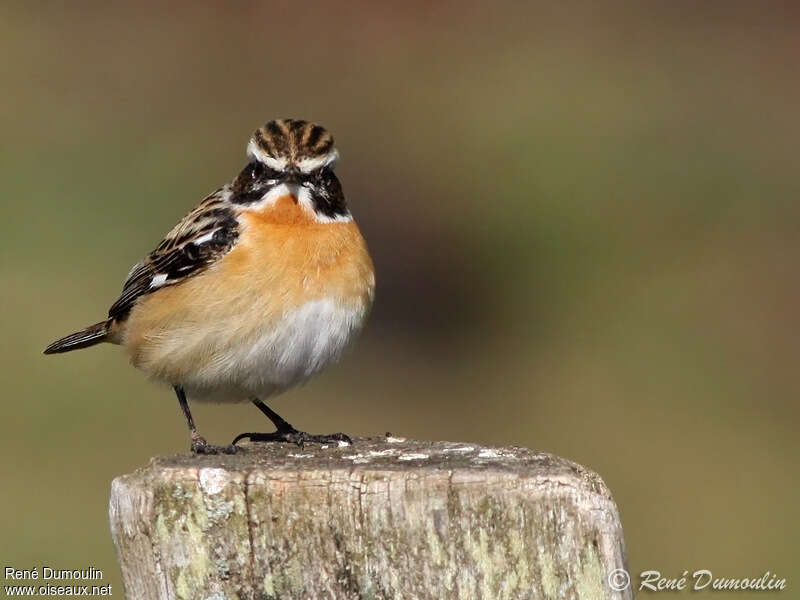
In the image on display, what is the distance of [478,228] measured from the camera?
2042 cm

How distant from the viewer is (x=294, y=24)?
26.0 metres

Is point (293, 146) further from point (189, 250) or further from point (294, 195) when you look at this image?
point (189, 250)

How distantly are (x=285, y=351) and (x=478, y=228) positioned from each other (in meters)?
11.7

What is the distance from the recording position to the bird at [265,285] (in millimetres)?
8891

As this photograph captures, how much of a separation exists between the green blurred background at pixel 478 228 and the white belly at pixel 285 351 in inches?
156

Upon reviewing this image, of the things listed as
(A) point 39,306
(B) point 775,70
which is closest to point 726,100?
(B) point 775,70

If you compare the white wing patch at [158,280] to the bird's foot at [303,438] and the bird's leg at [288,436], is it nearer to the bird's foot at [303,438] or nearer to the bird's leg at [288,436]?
the bird's leg at [288,436]

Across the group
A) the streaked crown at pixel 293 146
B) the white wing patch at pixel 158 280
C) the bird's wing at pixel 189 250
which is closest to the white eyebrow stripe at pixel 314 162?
the streaked crown at pixel 293 146

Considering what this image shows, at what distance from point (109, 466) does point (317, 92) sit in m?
9.90

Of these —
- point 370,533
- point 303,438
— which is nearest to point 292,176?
point 303,438

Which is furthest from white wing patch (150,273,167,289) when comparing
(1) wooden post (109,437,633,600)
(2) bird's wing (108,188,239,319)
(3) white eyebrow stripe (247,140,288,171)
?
(1) wooden post (109,437,633,600)

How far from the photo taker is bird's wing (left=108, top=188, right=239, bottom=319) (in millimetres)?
9188

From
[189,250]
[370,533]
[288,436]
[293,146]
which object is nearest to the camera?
[370,533]

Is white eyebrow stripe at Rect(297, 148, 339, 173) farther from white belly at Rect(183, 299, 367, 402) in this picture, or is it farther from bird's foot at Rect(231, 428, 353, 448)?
bird's foot at Rect(231, 428, 353, 448)
